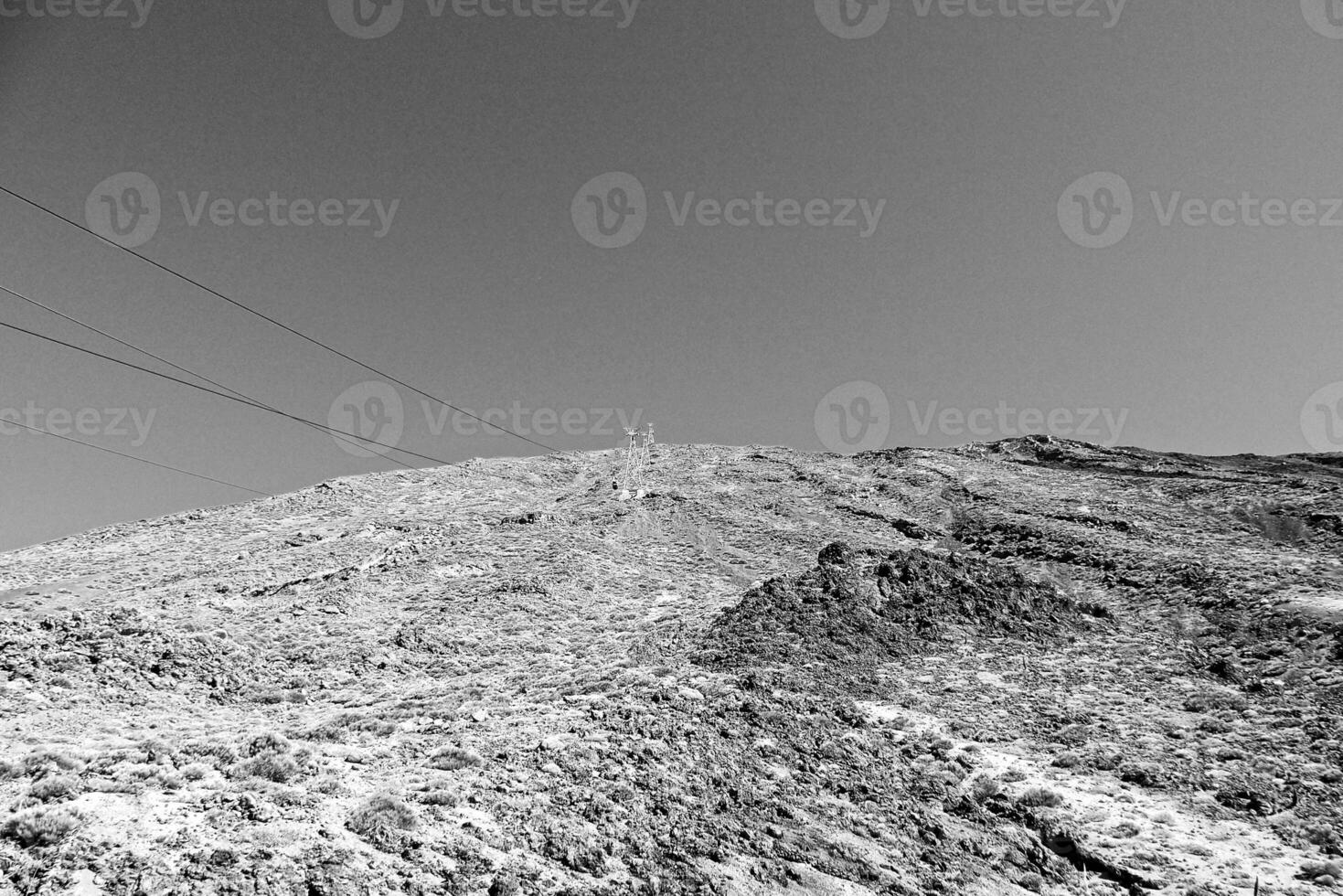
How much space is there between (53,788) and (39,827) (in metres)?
0.89

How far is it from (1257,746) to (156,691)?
49.8 feet

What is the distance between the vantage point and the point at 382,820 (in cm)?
544

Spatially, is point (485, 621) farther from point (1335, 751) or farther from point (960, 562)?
point (1335, 751)

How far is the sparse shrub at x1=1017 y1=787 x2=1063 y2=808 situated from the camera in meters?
6.63

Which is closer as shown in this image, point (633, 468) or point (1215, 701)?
point (1215, 701)

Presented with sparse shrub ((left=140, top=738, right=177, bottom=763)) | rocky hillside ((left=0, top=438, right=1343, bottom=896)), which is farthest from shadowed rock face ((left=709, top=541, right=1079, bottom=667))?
sparse shrub ((left=140, top=738, right=177, bottom=763))

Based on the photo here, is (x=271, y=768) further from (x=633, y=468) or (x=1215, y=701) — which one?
(x=633, y=468)

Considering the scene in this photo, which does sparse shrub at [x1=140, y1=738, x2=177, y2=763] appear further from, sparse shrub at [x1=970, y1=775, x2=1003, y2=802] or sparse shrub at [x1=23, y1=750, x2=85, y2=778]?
sparse shrub at [x1=970, y1=775, x2=1003, y2=802]

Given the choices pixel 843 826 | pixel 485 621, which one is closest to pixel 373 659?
pixel 485 621

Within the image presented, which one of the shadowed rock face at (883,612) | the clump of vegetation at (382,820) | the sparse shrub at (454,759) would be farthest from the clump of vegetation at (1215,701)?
the clump of vegetation at (382,820)

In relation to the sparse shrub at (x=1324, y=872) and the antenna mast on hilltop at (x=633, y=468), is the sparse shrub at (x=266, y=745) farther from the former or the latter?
the antenna mast on hilltop at (x=633, y=468)

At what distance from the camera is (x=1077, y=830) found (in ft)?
20.3

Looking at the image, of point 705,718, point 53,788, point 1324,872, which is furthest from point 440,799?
point 1324,872

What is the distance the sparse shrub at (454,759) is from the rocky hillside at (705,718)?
0.12ft
